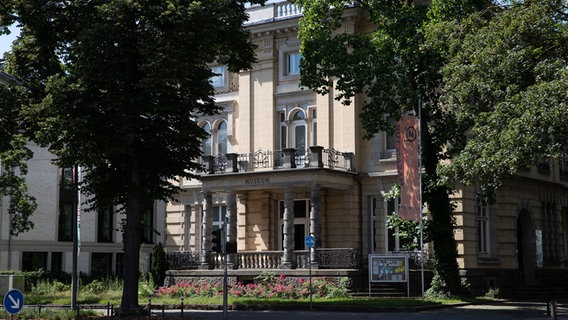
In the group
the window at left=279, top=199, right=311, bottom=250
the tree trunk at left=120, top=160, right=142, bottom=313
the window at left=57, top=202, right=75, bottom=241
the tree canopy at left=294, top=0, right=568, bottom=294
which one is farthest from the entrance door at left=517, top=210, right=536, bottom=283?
the window at left=57, top=202, right=75, bottom=241

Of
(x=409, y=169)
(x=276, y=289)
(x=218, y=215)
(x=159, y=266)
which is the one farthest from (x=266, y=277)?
(x=409, y=169)

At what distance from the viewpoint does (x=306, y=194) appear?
1635 inches

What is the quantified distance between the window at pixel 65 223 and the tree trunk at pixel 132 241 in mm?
34902

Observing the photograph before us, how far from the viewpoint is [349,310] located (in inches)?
1185

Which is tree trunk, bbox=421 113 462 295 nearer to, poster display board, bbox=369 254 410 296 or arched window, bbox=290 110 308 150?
poster display board, bbox=369 254 410 296

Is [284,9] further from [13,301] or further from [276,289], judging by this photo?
[13,301]

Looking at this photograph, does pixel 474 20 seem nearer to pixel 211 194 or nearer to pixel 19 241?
pixel 211 194

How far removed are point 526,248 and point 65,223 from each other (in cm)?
3524

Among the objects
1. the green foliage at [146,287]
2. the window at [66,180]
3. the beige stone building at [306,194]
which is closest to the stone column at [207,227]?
the beige stone building at [306,194]

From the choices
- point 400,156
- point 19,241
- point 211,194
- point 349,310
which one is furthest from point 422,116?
point 19,241

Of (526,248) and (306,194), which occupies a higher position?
(306,194)

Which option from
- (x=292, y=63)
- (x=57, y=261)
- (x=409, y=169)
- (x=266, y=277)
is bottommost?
(x=266, y=277)

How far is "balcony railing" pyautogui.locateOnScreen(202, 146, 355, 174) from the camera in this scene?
38.8 meters

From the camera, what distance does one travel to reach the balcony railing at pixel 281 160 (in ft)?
127
